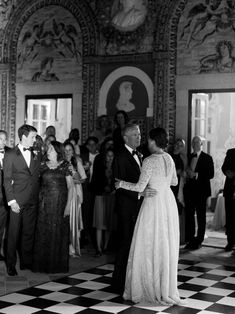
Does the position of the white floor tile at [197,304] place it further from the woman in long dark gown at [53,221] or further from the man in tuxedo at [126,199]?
the woman in long dark gown at [53,221]

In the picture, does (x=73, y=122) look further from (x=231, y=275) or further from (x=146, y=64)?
(x=231, y=275)

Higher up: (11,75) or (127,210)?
(11,75)

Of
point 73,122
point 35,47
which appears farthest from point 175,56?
point 35,47

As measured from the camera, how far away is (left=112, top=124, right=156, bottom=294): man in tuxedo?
639cm

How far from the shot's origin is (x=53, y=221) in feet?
24.1

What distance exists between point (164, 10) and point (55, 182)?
19.2 feet

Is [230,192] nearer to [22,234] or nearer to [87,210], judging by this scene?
[87,210]

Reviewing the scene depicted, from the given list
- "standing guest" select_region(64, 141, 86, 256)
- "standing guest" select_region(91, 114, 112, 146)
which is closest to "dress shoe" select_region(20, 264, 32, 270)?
"standing guest" select_region(64, 141, 86, 256)

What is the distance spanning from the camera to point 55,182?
7379 millimetres

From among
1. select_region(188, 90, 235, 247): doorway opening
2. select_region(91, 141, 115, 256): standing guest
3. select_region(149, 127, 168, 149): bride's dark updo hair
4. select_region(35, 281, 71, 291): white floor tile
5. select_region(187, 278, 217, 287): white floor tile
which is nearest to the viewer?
select_region(149, 127, 168, 149): bride's dark updo hair

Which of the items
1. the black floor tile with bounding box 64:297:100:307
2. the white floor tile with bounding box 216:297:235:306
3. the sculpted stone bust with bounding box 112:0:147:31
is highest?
the sculpted stone bust with bounding box 112:0:147:31

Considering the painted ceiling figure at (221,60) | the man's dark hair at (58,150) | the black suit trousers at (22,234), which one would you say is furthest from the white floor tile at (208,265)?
the painted ceiling figure at (221,60)

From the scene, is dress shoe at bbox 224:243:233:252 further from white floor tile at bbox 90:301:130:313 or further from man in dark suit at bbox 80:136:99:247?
white floor tile at bbox 90:301:130:313

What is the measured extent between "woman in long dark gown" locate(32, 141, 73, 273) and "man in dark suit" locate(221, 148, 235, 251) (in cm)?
302
